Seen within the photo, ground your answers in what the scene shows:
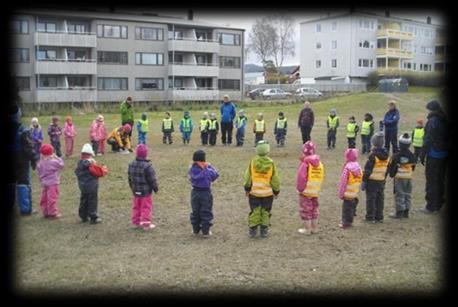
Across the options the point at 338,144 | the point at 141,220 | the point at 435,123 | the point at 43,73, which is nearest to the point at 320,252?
the point at 141,220

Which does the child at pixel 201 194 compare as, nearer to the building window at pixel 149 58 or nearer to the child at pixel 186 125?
the child at pixel 186 125

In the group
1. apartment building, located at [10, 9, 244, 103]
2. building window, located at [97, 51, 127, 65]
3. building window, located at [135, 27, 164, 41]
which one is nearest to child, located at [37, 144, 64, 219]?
apartment building, located at [10, 9, 244, 103]

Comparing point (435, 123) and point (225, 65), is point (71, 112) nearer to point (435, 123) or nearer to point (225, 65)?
point (225, 65)

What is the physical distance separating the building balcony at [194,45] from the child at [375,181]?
42.4 metres

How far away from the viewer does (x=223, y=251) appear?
6.72m

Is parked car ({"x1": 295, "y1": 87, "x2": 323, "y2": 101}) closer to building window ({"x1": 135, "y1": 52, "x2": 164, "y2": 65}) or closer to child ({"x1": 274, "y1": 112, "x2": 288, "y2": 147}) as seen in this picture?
building window ({"x1": 135, "y1": 52, "x2": 164, "y2": 65})

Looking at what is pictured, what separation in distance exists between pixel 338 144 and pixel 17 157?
14337 millimetres

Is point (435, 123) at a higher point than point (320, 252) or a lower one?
higher

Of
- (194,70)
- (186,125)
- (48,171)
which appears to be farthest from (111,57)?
(48,171)

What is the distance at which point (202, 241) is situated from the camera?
723 cm

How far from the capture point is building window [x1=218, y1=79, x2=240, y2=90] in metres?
53.4

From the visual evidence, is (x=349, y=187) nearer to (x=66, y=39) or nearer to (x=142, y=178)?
(x=142, y=178)

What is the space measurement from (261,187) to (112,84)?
4125 cm

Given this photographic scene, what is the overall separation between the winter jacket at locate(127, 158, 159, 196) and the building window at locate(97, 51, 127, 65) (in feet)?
131
